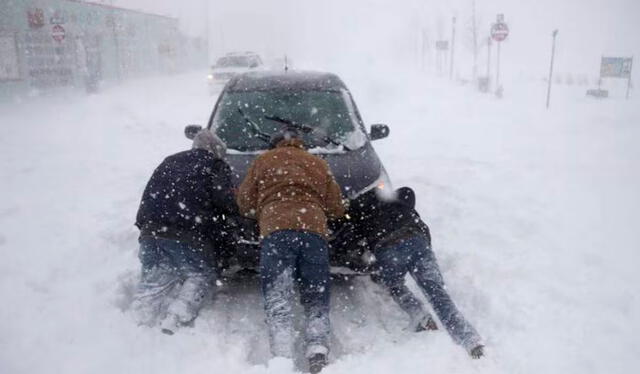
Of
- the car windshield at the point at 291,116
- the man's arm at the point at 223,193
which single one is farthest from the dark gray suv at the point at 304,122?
the man's arm at the point at 223,193

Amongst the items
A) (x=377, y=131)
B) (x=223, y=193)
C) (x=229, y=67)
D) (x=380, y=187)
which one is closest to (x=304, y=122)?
(x=377, y=131)

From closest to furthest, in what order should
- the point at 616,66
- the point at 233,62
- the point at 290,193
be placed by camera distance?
the point at 290,193 → the point at 616,66 → the point at 233,62

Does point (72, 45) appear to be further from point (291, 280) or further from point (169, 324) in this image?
point (291, 280)

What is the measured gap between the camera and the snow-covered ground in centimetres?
348

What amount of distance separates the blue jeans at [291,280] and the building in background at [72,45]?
15.6 m

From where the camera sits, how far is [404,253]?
146 inches

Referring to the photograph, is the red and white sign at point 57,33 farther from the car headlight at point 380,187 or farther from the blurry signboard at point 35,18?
the car headlight at point 380,187

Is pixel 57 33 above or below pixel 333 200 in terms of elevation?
above

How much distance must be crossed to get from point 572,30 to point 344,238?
11926cm

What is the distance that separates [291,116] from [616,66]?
1998 cm

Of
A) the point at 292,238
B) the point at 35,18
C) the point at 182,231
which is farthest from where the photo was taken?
the point at 35,18

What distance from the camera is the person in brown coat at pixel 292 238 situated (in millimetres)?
3441

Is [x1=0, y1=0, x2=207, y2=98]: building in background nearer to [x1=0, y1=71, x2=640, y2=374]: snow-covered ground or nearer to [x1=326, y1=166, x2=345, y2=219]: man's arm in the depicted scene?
[x1=0, y1=71, x2=640, y2=374]: snow-covered ground

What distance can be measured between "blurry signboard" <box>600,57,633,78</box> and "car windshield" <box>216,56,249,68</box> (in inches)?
590
